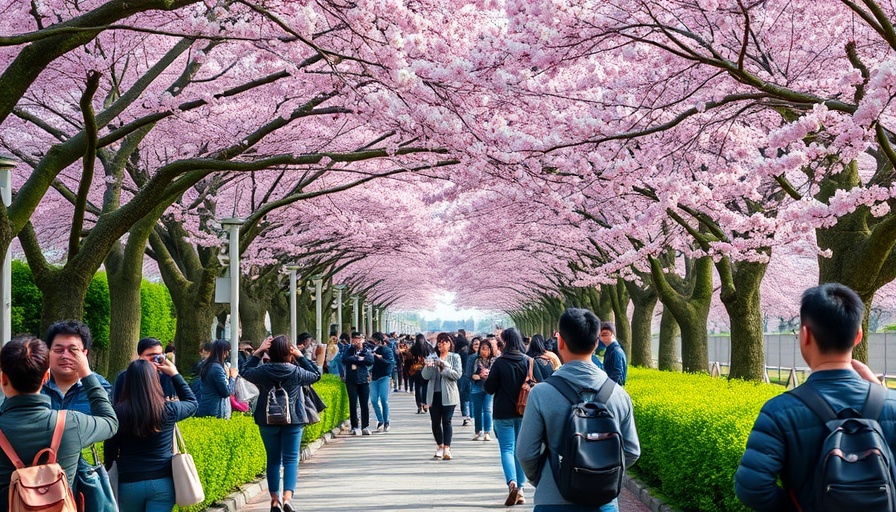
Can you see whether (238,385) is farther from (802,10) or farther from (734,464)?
(802,10)

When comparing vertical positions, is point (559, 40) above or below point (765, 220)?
above

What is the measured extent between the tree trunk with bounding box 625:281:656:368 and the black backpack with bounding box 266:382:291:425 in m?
21.6

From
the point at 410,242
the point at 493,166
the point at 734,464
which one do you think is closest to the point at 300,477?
the point at 493,166

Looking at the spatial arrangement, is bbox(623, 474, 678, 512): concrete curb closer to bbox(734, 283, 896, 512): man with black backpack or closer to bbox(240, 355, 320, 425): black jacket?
bbox(240, 355, 320, 425): black jacket

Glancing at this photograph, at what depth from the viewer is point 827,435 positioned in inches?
134

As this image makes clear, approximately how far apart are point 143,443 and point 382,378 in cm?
1160

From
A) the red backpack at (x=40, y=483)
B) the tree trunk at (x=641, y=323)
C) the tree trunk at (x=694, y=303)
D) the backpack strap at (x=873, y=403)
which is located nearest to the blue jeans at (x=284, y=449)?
the red backpack at (x=40, y=483)

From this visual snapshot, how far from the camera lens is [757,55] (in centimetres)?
1333

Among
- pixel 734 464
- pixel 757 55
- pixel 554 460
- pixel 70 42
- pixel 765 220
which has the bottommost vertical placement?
pixel 734 464

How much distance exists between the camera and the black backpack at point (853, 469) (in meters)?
3.29

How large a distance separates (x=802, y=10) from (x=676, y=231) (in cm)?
700

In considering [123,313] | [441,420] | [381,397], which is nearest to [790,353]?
[381,397]

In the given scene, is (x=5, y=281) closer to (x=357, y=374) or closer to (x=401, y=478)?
(x=401, y=478)

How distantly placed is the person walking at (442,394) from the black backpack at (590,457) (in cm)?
869
